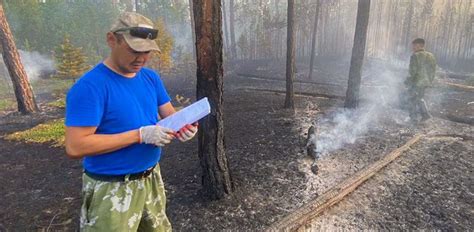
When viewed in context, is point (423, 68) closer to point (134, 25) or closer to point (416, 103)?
point (416, 103)

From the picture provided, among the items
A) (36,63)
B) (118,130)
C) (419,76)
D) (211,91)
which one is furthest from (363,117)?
(36,63)

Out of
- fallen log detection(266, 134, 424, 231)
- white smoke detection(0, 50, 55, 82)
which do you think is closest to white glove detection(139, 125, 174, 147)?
fallen log detection(266, 134, 424, 231)

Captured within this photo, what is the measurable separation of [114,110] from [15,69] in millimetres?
11114

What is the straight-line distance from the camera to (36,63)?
2122cm

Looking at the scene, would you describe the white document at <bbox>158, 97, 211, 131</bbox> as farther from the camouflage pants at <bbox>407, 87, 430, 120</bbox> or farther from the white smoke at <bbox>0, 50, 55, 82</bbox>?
the white smoke at <bbox>0, 50, 55, 82</bbox>

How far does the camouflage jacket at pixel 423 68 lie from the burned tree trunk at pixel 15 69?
1258cm

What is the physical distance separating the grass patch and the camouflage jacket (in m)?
9.59

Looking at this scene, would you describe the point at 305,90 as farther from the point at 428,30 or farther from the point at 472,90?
the point at 428,30

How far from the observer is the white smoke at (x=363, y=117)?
740 cm

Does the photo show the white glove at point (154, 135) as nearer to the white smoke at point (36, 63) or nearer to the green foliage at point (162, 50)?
the green foliage at point (162, 50)

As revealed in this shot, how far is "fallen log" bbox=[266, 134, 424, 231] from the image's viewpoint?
4.26 m

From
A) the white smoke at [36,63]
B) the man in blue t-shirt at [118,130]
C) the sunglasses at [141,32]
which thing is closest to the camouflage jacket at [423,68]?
the man in blue t-shirt at [118,130]

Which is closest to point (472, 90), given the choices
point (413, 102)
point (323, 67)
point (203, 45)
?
point (413, 102)

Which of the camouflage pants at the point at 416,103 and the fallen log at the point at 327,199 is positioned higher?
the camouflage pants at the point at 416,103
